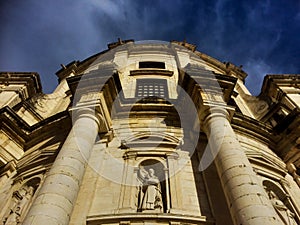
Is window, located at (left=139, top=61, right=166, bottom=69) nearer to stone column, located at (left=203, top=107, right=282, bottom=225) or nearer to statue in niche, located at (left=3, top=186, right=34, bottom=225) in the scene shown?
stone column, located at (left=203, top=107, right=282, bottom=225)

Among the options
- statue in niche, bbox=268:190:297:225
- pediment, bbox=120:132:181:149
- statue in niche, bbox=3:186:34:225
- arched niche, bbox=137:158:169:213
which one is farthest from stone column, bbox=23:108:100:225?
statue in niche, bbox=268:190:297:225

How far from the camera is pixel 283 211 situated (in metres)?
9.59

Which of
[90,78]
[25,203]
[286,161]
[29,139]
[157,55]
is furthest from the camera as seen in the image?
[157,55]

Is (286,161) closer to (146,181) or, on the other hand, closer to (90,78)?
(146,181)

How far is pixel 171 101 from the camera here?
13.6 meters

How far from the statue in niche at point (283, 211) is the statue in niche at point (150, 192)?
386cm

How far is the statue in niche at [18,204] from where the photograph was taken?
9.47m

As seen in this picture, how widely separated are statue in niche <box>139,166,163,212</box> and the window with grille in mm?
6614

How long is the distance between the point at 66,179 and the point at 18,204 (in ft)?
12.7

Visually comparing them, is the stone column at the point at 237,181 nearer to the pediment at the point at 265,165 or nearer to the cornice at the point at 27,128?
the pediment at the point at 265,165

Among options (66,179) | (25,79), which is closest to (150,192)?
(66,179)

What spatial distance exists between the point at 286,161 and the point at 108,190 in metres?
8.09

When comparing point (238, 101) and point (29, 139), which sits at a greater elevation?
point (238, 101)

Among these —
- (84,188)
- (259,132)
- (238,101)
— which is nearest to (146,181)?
(84,188)
